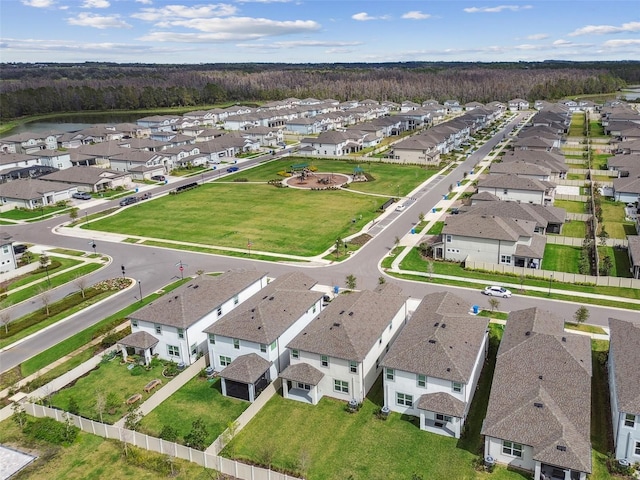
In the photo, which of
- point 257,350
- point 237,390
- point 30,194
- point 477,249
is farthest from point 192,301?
point 30,194

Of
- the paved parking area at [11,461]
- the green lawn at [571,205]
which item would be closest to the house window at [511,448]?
the paved parking area at [11,461]

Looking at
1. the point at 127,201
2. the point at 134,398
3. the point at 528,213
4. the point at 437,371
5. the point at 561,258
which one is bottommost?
the point at 134,398

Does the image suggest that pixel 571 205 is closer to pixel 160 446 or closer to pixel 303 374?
pixel 303 374

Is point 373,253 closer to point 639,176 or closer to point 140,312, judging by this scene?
point 140,312

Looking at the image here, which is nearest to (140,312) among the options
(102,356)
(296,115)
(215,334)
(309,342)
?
(102,356)

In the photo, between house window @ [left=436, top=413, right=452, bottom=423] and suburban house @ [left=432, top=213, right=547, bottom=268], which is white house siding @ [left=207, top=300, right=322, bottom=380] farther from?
suburban house @ [left=432, top=213, right=547, bottom=268]

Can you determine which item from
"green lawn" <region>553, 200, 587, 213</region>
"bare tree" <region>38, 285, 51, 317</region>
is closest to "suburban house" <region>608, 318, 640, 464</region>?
"bare tree" <region>38, 285, 51, 317</region>

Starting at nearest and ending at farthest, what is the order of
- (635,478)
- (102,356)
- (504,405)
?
(635,478) → (504,405) → (102,356)
